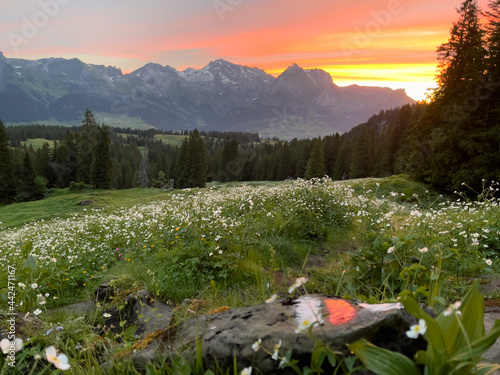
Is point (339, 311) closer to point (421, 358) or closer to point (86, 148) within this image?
point (421, 358)

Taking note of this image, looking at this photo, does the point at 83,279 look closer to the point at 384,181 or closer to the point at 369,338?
the point at 369,338

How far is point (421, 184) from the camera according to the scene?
29641 mm

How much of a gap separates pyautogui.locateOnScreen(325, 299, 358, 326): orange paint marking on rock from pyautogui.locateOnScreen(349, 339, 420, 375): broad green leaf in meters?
→ 0.37

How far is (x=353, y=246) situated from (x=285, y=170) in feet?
317

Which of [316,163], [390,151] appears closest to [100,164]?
[316,163]

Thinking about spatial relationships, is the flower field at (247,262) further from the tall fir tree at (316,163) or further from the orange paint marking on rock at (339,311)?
the tall fir tree at (316,163)

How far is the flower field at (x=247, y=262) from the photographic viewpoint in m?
3.18

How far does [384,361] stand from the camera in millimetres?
1557

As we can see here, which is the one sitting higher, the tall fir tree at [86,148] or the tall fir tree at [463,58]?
the tall fir tree at [463,58]

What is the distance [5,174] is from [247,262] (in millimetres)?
73968

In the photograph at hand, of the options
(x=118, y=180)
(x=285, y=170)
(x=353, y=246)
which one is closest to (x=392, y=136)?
(x=285, y=170)

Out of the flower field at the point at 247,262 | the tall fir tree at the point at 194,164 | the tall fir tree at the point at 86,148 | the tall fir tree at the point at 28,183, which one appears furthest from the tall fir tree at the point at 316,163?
the flower field at the point at 247,262

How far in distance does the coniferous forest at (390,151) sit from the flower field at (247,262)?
22.0m

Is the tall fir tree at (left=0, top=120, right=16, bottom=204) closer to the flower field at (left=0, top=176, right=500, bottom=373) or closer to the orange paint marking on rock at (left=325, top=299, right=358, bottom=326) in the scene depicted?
the flower field at (left=0, top=176, right=500, bottom=373)
